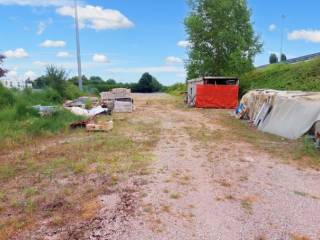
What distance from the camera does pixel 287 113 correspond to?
9008 millimetres

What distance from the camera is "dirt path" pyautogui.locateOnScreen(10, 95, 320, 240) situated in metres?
3.18

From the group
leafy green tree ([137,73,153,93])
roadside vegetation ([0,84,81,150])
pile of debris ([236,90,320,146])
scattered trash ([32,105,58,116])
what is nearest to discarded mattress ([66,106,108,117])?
roadside vegetation ([0,84,81,150])

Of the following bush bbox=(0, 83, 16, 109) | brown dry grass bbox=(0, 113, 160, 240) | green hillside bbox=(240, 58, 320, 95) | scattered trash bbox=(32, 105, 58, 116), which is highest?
green hillside bbox=(240, 58, 320, 95)

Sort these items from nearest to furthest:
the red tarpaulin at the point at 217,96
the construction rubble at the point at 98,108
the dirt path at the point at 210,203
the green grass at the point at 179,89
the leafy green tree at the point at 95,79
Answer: the dirt path at the point at 210,203, the construction rubble at the point at 98,108, the red tarpaulin at the point at 217,96, the green grass at the point at 179,89, the leafy green tree at the point at 95,79

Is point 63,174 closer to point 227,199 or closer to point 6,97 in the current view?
point 227,199

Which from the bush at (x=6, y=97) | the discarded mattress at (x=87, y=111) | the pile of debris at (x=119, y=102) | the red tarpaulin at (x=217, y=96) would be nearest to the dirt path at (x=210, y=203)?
the discarded mattress at (x=87, y=111)

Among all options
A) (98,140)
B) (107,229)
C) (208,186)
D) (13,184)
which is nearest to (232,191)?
(208,186)

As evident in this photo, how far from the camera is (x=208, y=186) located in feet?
14.9

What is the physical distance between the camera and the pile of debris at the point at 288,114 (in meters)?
7.93

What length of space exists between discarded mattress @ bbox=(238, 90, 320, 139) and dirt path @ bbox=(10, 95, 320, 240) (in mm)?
2271

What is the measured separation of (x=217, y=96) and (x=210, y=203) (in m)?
14.9

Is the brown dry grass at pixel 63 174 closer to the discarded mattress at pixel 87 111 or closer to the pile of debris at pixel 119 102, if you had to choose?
the discarded mattress at pixel 87 111

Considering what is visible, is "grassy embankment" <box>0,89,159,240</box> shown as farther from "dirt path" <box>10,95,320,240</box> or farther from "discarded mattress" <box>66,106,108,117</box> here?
"discarded mattress" <box>66,106,108,117</box>

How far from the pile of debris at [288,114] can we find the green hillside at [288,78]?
4524 mm
